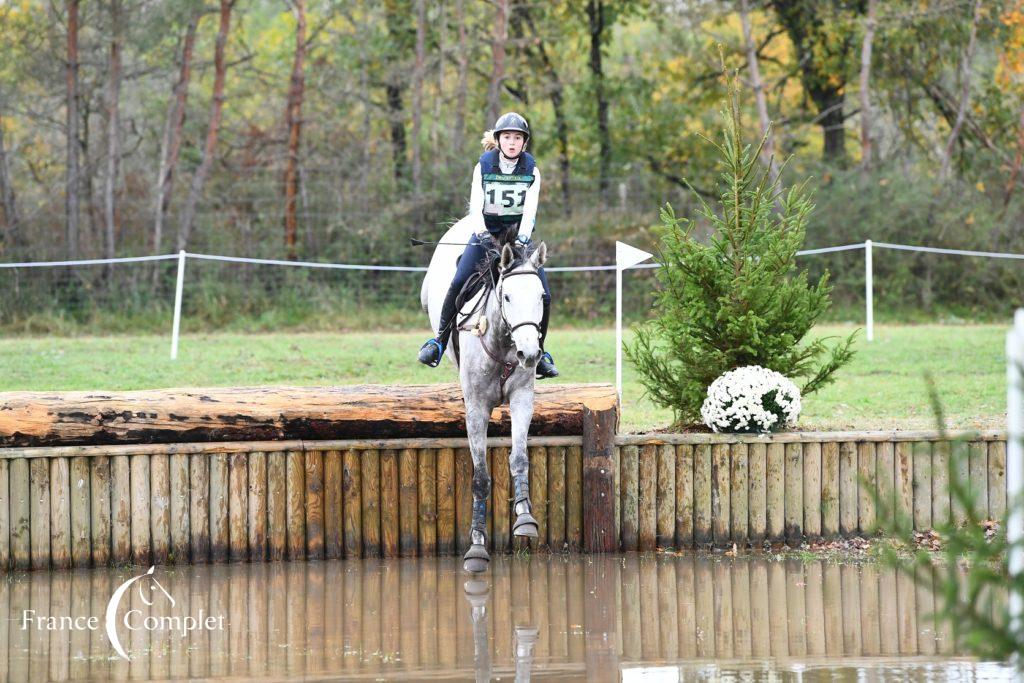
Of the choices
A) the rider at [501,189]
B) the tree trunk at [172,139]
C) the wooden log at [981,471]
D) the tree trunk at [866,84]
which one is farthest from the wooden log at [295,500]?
the tree trunk at [866,84]

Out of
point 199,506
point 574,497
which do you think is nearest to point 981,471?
point 574,497

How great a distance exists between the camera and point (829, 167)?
936 inches

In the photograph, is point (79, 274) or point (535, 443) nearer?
point (535, 443)

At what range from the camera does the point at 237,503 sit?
8.42 m

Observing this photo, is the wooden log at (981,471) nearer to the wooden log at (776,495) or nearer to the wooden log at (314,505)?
the wooden log at (776,495)

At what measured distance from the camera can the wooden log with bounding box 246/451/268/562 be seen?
8445mm

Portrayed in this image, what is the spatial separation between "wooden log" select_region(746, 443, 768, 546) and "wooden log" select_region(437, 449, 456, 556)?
206 centimetres

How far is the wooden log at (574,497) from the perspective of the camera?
868 centimetres

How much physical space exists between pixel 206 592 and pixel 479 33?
22070 millimetres

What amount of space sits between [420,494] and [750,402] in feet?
7.91

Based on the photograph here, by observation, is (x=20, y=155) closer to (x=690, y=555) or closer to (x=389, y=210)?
(x=389, y=210)

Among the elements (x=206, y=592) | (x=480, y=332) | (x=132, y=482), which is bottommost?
(x=206, y=592)

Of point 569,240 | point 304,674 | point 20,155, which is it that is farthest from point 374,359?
point 20,155

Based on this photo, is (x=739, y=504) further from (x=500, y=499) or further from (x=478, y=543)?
(x=478, y=543)
